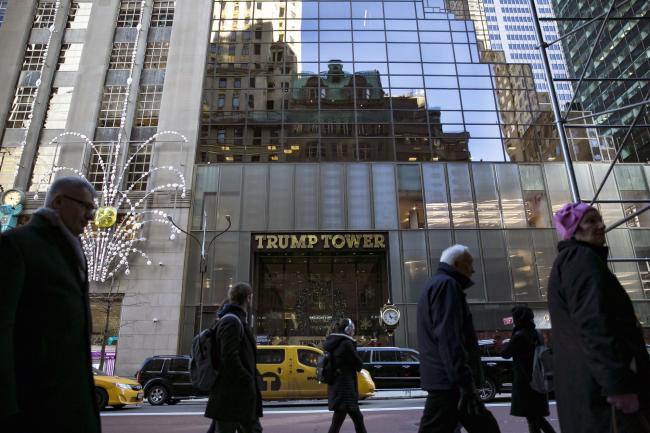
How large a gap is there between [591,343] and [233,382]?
328 cm

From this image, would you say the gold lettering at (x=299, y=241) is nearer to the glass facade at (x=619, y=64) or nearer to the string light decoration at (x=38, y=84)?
the string light decoration at (x=38, y=84)

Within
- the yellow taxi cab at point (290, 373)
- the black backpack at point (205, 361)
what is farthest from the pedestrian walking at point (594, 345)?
the yellow taxi cab at point (290, 373)

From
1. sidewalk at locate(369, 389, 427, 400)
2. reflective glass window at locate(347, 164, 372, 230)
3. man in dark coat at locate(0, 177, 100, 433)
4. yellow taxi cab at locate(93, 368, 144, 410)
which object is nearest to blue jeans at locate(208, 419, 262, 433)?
man in dark coat at locate(0, 177, 100, 433)

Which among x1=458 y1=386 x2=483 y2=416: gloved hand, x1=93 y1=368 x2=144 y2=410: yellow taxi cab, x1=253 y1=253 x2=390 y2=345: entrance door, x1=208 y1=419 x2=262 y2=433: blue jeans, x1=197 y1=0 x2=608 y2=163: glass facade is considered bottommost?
x1=93 y1=368 x2=144 y2=410: yellow taxi cab

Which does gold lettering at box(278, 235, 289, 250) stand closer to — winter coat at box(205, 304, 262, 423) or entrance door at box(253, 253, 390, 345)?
entrance door at box(253, 253, 390, 345)

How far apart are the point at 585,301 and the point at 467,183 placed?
25.7 metres

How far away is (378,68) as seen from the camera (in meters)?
30.5

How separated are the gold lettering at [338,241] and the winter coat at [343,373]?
1940cm

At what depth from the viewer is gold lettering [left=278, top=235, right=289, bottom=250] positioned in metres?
25.9

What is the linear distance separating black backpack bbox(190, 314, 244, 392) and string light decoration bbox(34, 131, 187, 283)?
72.8ft

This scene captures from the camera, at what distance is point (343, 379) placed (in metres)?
6.23

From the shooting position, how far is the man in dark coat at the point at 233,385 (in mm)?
4383

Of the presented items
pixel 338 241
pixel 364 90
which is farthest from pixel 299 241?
pixel 364 90

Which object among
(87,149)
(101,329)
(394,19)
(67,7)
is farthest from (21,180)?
(394,19)
